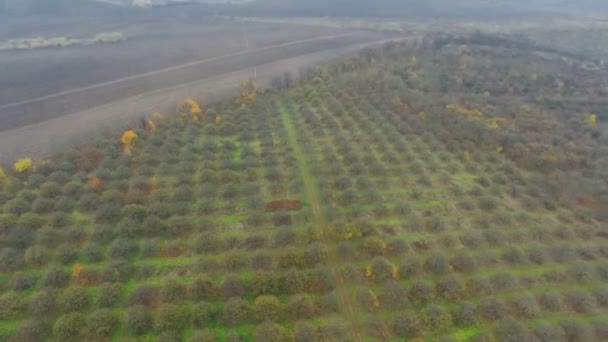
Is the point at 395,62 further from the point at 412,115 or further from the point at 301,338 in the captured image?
the point at 301,338

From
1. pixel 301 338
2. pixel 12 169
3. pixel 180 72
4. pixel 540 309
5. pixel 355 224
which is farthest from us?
pixel 180 72

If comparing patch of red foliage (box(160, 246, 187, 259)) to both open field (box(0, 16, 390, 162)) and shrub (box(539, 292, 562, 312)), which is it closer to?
shrub (box(539, 292, 562, 312))

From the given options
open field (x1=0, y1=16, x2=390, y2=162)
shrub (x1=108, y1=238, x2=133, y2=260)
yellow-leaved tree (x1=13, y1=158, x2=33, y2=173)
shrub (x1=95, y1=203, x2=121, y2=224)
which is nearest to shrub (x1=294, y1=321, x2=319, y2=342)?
shrub (x1=108, y1=238, x2=133, y2=260)

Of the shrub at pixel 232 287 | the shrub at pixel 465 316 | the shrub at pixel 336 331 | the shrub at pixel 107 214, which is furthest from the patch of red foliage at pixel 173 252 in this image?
the shrub at pixel 465 316

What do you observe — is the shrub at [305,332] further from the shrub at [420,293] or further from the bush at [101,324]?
the bush at [101,324]

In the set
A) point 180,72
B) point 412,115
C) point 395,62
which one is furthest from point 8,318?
point 395,62

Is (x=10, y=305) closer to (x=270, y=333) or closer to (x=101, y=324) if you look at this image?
(x=101, y=324)

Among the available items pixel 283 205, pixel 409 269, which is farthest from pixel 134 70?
pixel 409 269
